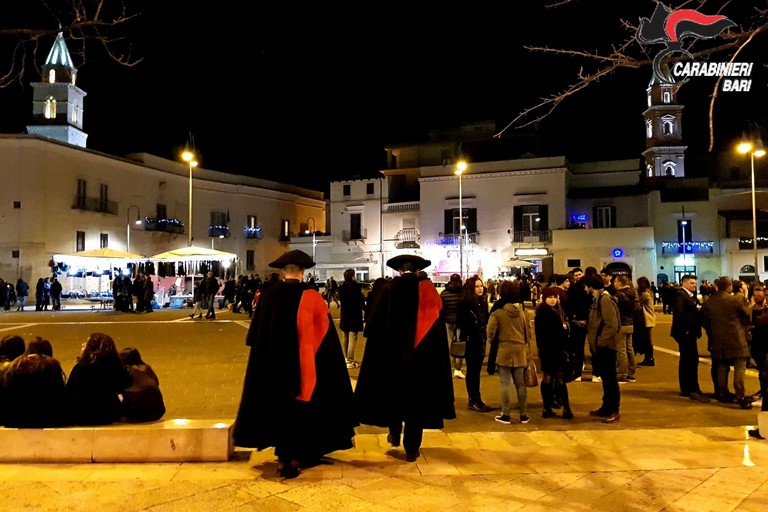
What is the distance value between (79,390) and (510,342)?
4.26 metres

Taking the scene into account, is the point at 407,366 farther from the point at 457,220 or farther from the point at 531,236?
the point at 457,220

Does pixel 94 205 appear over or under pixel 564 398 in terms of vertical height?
over

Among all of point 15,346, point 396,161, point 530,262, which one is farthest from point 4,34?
point 396,161

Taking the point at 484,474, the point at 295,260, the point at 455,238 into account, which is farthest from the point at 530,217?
the point at 295,260

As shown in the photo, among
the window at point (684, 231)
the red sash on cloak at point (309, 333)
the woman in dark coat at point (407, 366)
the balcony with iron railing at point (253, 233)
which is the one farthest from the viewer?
the balcony with iron railing at point (253, 233)

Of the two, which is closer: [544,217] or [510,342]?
[510,342]

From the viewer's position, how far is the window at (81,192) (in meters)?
31.7

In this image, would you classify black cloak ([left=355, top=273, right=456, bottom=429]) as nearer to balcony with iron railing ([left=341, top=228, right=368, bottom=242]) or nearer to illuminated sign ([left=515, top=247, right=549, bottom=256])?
illuminated sign ([left=515, top=247, right=549, bottom=256])

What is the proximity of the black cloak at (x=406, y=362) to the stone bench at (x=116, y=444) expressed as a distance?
1.33m

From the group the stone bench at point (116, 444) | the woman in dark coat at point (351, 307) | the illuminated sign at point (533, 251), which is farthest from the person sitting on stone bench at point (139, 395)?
the illuminated sign at point (533, 251)

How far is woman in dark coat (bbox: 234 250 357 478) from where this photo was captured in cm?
464

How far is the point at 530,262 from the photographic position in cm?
3400

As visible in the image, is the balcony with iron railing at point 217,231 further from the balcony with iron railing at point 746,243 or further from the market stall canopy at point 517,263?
the balcony with iron railing at point 746,243

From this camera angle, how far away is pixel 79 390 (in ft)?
17.0
